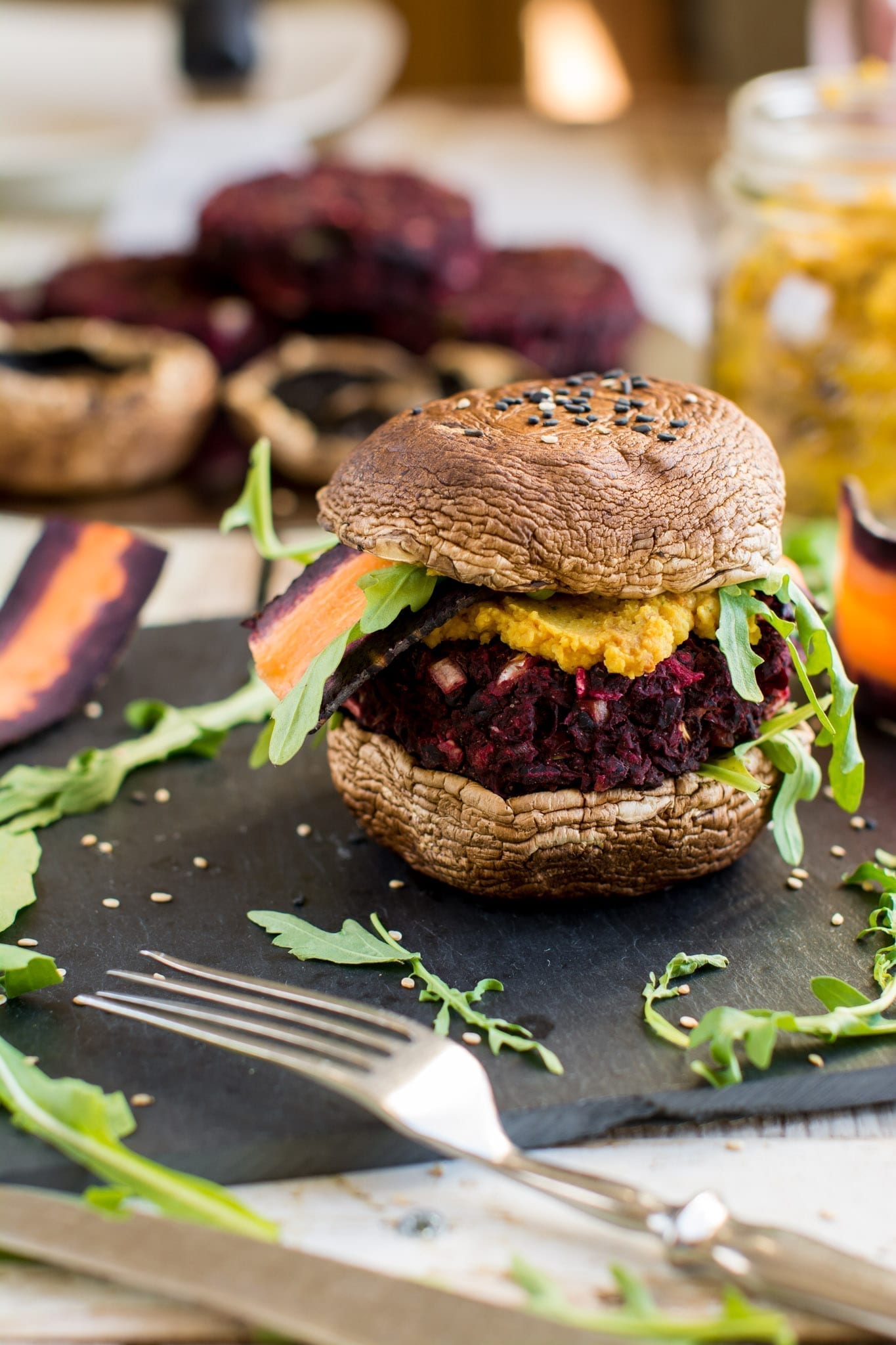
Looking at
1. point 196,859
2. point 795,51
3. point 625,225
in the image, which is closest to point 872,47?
point 625,225

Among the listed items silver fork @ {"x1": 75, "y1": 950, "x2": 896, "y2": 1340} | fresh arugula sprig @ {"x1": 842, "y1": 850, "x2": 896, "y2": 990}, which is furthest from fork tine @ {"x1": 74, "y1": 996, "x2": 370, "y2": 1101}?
fresh arugula sprig @ {"x1": 842, "y1": 850, "x2": 896, "y2": 990}

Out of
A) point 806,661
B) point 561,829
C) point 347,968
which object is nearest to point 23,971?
point 347,968

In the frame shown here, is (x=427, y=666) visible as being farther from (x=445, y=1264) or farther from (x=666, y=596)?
(x=445, y=1264)

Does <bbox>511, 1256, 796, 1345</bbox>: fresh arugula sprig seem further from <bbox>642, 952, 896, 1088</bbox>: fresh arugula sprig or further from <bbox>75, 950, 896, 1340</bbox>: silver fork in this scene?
<bbox>642, 952, 896, 1088</bbox>: fresh arugula sprig

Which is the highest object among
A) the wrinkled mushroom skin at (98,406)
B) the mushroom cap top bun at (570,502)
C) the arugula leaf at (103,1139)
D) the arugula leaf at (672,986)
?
Answer: the mushroom cap top bun at (570,502)

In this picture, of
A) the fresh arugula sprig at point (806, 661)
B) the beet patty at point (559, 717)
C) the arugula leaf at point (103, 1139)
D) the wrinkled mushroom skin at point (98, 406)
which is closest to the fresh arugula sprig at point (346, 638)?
the beet patty at point (559, 717)

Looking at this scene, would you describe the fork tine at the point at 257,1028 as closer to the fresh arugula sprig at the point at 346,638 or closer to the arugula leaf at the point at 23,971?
the arugula leaf at the point at 23,971
